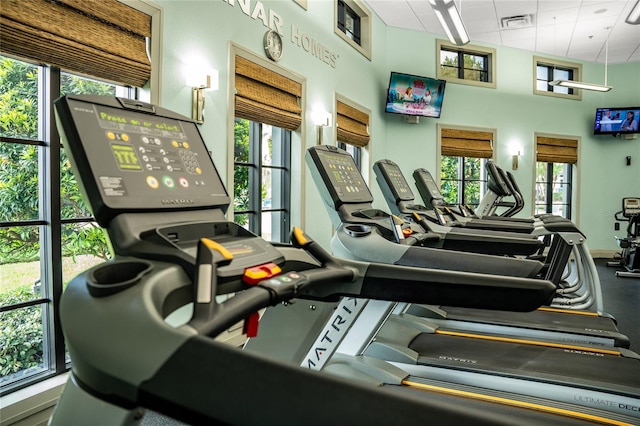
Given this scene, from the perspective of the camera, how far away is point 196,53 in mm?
3291

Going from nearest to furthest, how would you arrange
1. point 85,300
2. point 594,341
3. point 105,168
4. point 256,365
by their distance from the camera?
point 256,365
point 85,300
point 105,168
point 594,341

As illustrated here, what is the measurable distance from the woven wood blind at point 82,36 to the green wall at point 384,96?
0.26 m

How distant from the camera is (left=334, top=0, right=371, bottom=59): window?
239 inches

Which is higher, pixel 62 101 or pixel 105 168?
pixel 62 101

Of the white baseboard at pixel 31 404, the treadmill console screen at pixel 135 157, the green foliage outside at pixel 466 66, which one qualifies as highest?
the green foliage outside at pixel 466 66

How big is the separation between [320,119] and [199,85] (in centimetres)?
194

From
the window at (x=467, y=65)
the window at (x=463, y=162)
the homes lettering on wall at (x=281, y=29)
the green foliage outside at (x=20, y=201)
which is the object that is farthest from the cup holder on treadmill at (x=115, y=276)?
the window at (x=467, y=65)

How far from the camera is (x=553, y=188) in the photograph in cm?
898

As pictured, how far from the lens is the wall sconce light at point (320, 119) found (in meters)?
4.98

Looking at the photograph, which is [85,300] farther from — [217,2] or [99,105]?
[217,2]

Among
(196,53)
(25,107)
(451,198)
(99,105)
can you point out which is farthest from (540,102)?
(99,105)

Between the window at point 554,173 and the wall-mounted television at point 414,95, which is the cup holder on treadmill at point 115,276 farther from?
the window at point 554,173

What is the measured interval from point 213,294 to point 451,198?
304 inches

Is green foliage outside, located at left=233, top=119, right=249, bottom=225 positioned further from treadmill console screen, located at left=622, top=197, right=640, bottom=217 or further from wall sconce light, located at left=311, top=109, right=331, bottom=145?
treadmill console screen, located at left=622, top=197, right=640, bottom=217
